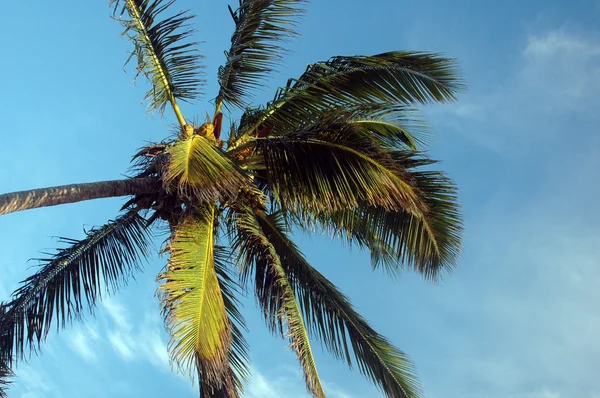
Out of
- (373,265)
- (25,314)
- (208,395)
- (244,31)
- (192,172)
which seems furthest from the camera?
(373,265)

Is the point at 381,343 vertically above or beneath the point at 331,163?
beneath

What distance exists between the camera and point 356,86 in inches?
448

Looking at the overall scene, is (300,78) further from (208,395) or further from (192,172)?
(208,395)

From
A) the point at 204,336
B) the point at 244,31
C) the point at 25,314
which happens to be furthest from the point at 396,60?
the point at 25,314

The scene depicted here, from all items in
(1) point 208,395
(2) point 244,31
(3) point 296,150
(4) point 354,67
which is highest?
(2) point 244,31

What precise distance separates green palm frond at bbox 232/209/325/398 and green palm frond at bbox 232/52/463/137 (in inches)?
51.8

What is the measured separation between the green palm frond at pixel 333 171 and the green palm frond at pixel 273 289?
1.88 ft

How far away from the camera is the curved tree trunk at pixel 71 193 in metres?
8.93

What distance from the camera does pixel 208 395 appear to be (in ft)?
32.9

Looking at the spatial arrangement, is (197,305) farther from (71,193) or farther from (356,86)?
(356,86)

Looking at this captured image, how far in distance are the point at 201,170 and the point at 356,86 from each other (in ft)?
9.78

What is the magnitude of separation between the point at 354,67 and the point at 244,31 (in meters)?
1.63

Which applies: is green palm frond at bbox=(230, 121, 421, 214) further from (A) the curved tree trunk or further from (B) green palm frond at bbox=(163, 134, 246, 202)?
(A) the curved tree trunk

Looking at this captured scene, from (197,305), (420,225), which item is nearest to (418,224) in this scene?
(420,225)
